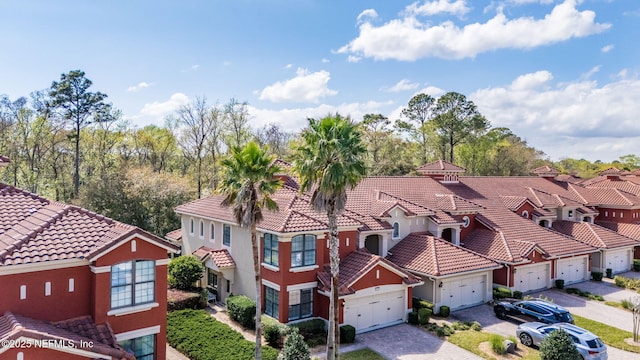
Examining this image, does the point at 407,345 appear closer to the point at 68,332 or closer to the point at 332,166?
the point at 332,166

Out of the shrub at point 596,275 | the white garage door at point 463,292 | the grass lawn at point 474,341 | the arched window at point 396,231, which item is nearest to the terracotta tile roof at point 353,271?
the white garage door at point 463,292

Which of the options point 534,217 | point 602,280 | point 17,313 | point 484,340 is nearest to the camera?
point 17,313

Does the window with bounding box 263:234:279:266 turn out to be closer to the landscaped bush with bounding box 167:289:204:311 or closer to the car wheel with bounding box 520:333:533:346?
the landscaped bush with bounding box 167:289:204:311

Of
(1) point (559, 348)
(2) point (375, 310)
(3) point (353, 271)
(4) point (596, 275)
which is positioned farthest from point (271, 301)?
(4) point (596, 275)

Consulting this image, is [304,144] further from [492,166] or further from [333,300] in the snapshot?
[492,166]

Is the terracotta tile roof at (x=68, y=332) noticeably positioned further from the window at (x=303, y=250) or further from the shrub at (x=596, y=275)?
the shrub at (x=596, y=275)

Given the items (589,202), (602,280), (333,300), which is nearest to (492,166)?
(589,202)

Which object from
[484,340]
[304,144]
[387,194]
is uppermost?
[304,144]
